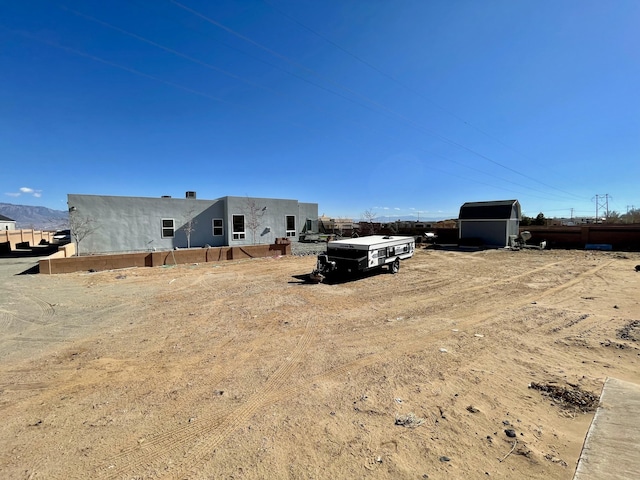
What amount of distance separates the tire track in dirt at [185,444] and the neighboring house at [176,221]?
18453 mm

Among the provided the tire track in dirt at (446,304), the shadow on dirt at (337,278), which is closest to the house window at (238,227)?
the shadow on dirt at (337,278)

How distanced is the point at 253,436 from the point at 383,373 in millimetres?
2142

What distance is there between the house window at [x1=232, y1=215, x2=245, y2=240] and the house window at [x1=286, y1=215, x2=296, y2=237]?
164 inches

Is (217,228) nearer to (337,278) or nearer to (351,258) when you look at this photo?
(337,278)

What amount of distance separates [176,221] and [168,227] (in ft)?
2.11

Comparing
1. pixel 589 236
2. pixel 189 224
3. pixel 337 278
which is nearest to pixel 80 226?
Result: pixel 189 224

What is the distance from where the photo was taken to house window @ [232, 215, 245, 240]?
864 inches

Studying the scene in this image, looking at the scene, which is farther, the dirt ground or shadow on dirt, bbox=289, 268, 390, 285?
shadow on dirt, bbox=289, 268, 390, 285

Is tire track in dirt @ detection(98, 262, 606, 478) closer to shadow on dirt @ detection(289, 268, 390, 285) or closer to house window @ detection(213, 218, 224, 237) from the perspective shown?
shadow on dirt @ detection(289, 268, 390, 285)

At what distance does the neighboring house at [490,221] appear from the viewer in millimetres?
24094

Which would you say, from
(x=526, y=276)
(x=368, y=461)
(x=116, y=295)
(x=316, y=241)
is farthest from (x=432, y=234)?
(x=368, y=461)

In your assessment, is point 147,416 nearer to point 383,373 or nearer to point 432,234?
point 383,373

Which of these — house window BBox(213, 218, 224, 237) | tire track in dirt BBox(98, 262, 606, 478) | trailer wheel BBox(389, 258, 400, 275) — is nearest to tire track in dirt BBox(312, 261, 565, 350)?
tire track in dirt BBox(98, 262, 606, 478)

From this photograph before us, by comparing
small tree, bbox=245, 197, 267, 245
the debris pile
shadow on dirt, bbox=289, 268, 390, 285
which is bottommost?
the debris pile
